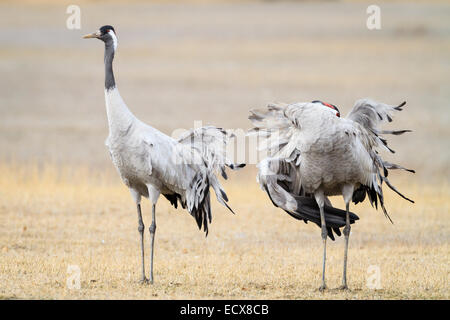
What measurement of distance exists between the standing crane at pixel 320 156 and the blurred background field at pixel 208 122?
91cm

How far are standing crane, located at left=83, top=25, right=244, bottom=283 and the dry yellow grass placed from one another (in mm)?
767

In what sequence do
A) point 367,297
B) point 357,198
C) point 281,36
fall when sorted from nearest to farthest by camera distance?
point 367,297 → point 357,198 → point 281,36

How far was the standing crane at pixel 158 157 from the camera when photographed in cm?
869

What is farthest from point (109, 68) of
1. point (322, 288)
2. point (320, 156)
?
point (322, 288)

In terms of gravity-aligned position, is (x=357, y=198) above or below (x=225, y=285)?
above

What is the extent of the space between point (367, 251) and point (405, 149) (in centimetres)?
941

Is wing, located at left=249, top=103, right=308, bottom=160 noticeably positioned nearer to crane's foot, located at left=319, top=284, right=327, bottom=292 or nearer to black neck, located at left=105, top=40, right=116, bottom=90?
crane's foot, located at left=319, top=284, right=327, bottom=292

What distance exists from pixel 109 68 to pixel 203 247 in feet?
11.4

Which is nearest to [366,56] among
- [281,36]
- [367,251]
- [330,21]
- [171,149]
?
[281,36]

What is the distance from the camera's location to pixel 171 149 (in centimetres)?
909

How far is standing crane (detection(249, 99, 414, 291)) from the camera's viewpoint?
26.9 ft

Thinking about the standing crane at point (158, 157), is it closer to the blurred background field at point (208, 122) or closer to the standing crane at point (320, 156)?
the standing crane at point (320, 156)

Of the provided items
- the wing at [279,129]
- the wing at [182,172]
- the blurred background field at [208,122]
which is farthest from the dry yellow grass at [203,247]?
the wing at [279,129]

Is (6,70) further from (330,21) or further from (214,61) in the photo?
(330,21)
